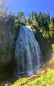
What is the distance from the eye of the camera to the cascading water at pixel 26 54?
32.0 meters

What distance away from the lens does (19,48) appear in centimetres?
3416

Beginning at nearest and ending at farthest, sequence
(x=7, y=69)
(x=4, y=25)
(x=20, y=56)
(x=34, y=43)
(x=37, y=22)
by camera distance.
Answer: (x=7, y=69), (x=20, y=56), (x=4, y=25), (x=34, y=43), (x=37, y=22)

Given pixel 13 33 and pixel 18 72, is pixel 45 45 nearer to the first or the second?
pixel 13 33

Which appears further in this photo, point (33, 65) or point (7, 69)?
point (33, 65)

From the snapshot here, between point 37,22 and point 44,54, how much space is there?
2250 centimetres

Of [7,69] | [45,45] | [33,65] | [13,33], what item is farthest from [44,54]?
[7,69]

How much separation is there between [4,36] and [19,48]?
4505 millimetres

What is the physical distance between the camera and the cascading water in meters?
32.0

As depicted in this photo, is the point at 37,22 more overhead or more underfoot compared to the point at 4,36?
more overhead

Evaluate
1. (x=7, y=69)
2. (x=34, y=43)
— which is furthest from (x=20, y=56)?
(x=34, y=43)

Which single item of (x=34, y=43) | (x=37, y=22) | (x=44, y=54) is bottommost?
(x=44, y=54)

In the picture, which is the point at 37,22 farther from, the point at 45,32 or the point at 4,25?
the point at 4,25

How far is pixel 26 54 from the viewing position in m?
33.8

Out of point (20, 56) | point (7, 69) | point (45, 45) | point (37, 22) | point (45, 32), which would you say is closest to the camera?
point (7, 69)
